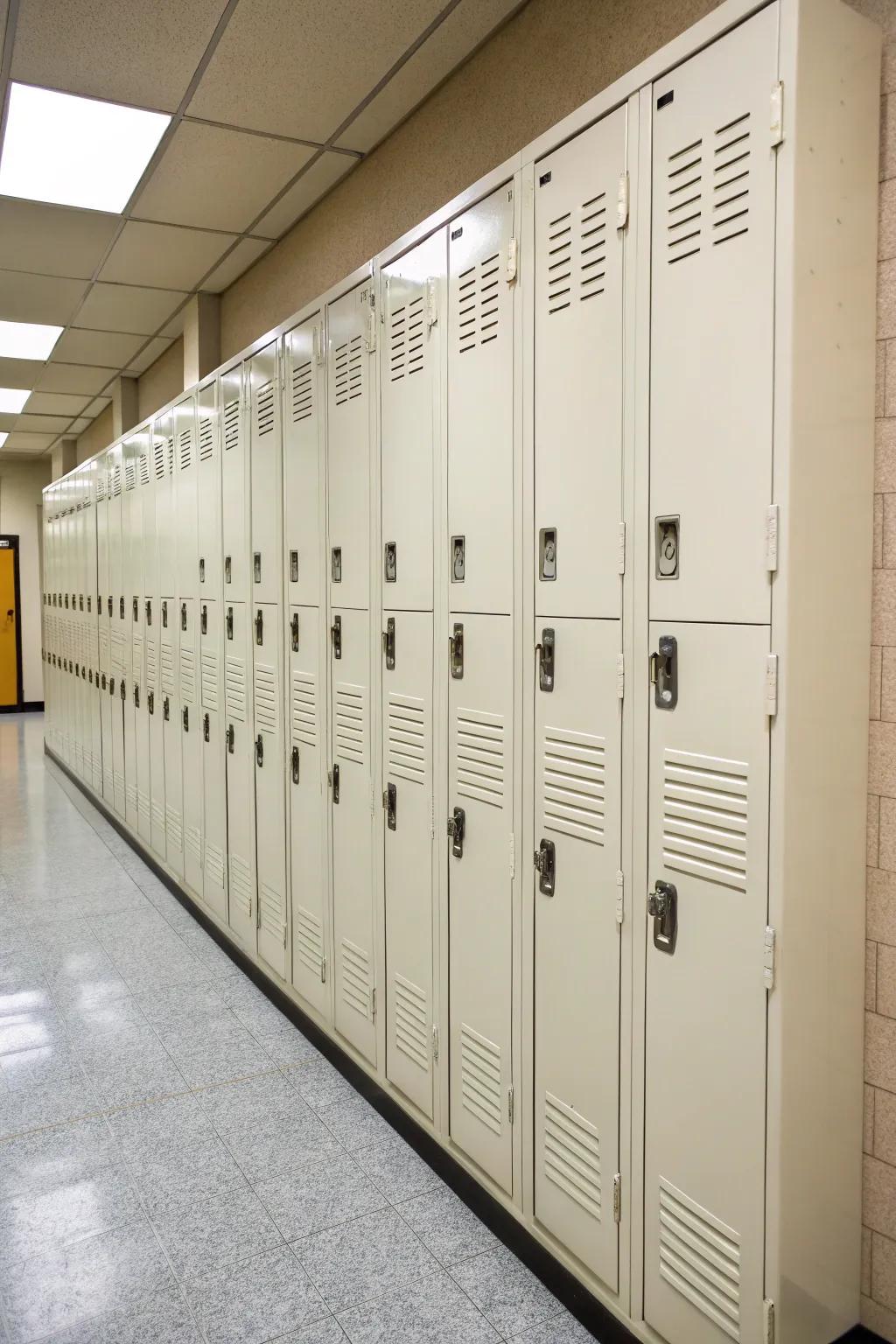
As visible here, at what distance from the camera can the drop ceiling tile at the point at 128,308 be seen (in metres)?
5.54

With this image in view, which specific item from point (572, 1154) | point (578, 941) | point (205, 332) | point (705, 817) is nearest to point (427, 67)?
point (705, 817)

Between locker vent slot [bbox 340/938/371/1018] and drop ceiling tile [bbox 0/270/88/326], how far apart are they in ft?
13.6

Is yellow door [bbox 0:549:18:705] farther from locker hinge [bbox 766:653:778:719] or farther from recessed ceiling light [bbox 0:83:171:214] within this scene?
locker hinge [bbox 766:653:778:719]

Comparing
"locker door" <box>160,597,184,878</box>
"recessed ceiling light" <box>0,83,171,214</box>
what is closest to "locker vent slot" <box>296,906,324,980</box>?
"locker door" <box>160,597,184,878</box>

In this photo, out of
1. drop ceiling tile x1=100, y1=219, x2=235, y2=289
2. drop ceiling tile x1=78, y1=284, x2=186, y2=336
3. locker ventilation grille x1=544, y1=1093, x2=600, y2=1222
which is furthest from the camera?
drop ceiling tile x1=78, y1=284, x2=186, y2=336

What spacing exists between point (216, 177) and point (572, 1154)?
383 cm

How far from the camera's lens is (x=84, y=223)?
4484 mm

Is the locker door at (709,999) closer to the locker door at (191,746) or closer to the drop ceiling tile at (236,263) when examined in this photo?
the locker door at (191,746)

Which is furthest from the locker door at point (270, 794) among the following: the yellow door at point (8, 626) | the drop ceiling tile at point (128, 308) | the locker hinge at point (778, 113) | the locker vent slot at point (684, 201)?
the yellow door at point (8, 626)

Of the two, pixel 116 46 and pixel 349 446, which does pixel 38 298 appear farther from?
pixel 349 446

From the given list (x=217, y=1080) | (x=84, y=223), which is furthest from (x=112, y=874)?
(x=84, y=223)

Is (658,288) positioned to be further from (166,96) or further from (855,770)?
(166,96)

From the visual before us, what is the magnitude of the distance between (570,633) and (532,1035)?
3.16ft

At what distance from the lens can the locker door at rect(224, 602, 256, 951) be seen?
4074 mm
